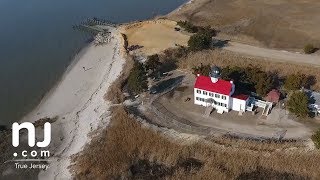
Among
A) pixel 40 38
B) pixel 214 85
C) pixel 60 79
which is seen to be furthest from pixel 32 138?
pixel 40 38

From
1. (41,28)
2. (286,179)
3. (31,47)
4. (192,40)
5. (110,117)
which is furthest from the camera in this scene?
(41,28)

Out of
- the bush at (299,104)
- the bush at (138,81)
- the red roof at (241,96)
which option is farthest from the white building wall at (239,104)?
the bush at (138,81)

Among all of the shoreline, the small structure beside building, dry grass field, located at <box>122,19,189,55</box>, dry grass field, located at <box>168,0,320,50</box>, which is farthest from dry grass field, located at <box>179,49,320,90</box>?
the shoreline

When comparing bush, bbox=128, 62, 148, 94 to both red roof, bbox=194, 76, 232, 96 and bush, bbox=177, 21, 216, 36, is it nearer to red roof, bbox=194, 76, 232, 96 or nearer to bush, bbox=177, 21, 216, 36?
red roof, bbox=194, 76, 232, 96

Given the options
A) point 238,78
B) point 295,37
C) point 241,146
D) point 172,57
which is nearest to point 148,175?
point 241,146

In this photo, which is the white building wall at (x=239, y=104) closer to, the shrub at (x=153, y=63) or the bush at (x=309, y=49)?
the shrub at (x=153, y=63)

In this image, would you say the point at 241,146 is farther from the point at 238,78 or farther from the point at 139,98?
the point at 139,98

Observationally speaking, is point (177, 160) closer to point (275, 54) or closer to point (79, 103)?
point (79, 103)

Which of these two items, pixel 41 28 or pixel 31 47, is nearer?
pixel 31 47
